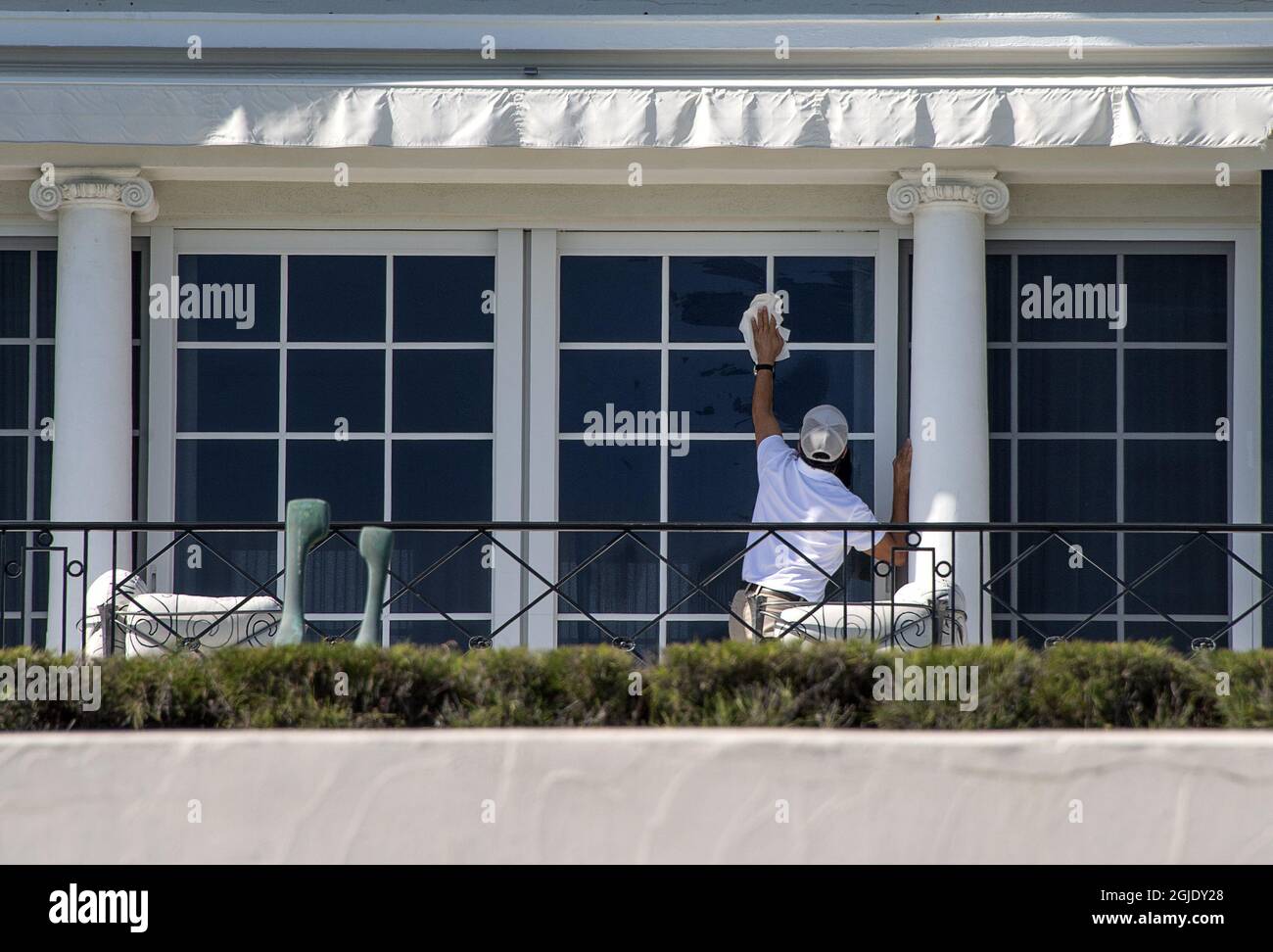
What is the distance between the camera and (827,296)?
8609 millimetres

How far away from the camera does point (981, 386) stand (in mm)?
8000

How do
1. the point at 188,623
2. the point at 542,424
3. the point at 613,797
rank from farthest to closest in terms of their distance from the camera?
the point at 542,424
the point at 188,623
the point at 613,797

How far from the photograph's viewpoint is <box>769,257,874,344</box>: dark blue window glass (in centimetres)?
859

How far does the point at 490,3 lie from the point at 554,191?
98 centimetres

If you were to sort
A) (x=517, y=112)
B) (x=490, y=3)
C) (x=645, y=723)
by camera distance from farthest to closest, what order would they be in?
(x=490, y=3) → (x=517, y=112) → (x=645, y=723)

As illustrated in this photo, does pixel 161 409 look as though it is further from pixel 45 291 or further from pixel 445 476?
pixel 445 476

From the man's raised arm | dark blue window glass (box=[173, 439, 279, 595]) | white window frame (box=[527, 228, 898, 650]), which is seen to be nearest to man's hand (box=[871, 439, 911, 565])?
white window frame (box=[527, 228, 898, 650])

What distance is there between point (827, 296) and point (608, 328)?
1.15 metres

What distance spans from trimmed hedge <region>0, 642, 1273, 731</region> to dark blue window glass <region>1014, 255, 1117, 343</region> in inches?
119

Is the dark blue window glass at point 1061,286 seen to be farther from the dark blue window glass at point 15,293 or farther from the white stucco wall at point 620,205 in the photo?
the dark blue window glass at point 15,293

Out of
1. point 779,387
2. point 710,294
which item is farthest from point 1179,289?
point 710,294

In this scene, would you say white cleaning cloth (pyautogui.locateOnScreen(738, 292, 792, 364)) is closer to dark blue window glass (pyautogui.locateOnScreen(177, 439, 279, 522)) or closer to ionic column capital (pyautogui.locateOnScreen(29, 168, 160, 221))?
dark blue window glass (pyautogui.locateOnScreen(177, 439, 279, 522))
